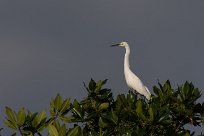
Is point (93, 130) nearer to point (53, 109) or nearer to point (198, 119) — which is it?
point (53, 109)

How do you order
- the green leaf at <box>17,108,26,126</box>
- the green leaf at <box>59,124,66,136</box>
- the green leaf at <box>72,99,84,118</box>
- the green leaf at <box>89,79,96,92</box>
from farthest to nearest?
the green leaf at <box>89,79,96,92</box> → the green leaf at <box>72,99,84,118</box> → the green leaf at <box>17,108,26,126</box> → the green leaf at <box>59,124,66,136</box>

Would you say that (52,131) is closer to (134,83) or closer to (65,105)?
(65,105)

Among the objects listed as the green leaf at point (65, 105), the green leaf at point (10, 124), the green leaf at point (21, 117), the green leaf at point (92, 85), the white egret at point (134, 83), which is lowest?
the green leaf at point (10, 124)

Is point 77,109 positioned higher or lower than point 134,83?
lower

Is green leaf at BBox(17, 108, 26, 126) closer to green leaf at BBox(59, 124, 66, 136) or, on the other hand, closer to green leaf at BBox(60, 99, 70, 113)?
green leaf at BBox(60, 99, 70, 113)

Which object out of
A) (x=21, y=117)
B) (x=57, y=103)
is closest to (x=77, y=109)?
(x=57, y=103)

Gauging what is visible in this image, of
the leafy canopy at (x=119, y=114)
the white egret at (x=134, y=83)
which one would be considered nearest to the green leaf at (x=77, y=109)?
the leafy canopy at (x=119, y=114)

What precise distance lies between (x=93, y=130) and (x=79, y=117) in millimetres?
782

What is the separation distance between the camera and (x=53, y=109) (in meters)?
14.5

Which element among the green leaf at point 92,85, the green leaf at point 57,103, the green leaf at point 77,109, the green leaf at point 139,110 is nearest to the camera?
the green leaf at point 139,110

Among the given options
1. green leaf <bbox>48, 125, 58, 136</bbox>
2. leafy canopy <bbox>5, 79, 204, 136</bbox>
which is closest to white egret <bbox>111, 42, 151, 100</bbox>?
leafy canopy <bbox>5, 79, 204, 136</bbox>

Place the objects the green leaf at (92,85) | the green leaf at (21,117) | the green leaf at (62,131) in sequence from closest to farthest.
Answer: the green leaf at (62,131), the green leaf at (21,117), the green leaf at (92,85)

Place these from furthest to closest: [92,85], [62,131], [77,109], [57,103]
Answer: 1. [92,85]
2. [77,109]
3. [57,103]
4. [62,131]

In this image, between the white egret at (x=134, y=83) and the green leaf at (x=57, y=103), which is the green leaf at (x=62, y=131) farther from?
the white egret at (x=134, y=83)
